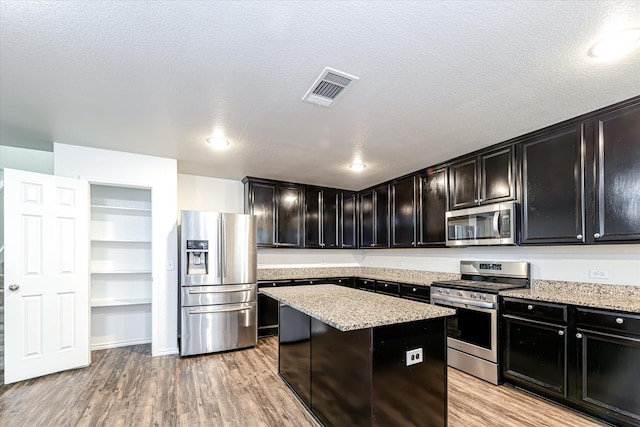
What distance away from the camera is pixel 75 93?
2334mm

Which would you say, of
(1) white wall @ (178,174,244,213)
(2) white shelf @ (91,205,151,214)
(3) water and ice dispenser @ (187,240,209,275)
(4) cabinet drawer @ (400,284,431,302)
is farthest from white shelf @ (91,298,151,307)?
(4) cabinet drawer @ (400,284,431,302)

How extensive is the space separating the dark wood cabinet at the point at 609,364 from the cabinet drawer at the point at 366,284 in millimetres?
2856

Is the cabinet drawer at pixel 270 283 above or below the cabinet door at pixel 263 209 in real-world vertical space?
below

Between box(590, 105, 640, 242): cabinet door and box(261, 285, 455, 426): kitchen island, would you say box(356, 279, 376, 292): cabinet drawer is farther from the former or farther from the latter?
box(590, 105, 640, 242): cabinet door

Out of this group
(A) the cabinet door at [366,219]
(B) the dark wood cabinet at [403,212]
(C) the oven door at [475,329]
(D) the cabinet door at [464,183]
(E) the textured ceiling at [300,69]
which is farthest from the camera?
(A) the cabinet door at [366,219]

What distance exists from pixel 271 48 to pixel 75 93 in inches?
64.5

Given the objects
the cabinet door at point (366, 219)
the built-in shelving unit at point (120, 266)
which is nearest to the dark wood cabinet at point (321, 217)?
the cabinet door at point (366, 219)

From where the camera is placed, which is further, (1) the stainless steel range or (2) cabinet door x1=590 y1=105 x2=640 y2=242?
(1) the stainless steel range

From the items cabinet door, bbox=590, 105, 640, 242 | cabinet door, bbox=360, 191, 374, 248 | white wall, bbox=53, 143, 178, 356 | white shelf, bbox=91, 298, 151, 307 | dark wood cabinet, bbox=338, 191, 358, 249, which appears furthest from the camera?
dark wood cabinet, bbox=338, 191, 358, 249

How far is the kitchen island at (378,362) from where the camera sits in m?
1.88

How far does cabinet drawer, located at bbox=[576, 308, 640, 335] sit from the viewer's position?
2207mm

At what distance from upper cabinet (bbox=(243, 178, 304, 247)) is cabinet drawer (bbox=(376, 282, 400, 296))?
1.48m

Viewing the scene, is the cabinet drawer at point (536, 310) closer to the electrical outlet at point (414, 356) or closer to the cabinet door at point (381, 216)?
the electrical outlet at point (414, 356)

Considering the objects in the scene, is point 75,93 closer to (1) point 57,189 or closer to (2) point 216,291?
(1) point 57,189
